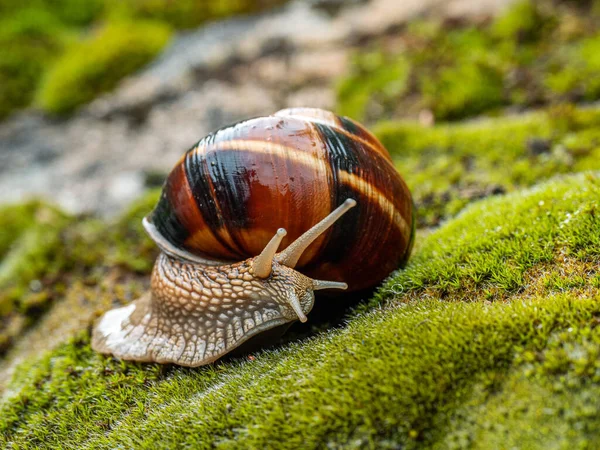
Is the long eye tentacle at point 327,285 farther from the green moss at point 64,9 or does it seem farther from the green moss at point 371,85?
the green moss at point 64,9

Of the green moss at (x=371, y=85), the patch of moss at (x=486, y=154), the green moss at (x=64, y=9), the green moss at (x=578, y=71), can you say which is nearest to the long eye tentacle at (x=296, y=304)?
the patch of moss at (x=486, y=154)

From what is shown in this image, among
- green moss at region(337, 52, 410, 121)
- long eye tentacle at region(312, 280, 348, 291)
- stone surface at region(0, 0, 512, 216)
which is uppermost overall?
stone surface at region(0, 0, 512, 216)

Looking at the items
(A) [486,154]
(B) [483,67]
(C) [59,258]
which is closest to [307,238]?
(A) [486,154]

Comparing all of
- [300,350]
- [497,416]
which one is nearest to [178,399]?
[300,350]

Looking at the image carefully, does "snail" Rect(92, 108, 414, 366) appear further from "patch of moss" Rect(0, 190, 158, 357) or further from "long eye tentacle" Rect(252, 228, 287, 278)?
Answer: "patch of moss" Rect(0, 190, 158, 357)

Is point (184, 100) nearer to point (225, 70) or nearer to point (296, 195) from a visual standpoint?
point (225, 70)

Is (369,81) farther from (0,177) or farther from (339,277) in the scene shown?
(0,177)

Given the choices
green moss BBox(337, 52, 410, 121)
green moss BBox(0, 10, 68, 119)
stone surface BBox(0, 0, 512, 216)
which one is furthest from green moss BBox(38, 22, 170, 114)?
green moss BBox(337, 52, 410, 121)
